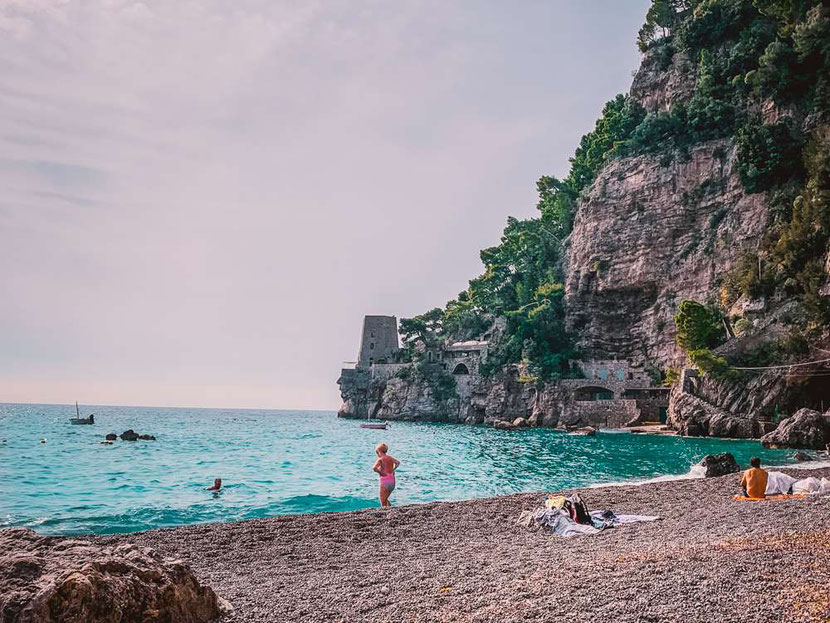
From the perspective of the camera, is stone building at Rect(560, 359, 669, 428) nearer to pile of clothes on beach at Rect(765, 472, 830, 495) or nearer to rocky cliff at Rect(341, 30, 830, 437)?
rocky cliff at Rect(341, 30, 830, 437)

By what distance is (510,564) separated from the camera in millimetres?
7961

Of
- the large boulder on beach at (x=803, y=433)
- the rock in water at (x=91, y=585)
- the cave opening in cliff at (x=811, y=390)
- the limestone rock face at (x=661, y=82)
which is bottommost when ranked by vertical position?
the large boulder on beach at (x=803, y=433)

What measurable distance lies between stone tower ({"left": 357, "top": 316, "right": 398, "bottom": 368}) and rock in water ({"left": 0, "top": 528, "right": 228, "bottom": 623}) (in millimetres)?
96514

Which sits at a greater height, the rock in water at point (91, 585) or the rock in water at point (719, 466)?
the rock in water at point (91, 585)

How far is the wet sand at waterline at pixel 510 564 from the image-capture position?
546cm

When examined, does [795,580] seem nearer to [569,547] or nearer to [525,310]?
[569,547]

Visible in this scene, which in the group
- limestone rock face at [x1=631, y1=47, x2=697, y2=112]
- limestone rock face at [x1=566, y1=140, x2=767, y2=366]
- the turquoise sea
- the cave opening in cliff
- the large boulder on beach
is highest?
limestone rock face at [x1=631, y1=47, x2=697, y2=112]

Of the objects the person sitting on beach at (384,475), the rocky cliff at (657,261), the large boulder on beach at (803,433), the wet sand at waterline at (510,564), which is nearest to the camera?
the wet sand at waterline at (510,564)

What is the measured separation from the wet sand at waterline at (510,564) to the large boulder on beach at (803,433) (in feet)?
79.4

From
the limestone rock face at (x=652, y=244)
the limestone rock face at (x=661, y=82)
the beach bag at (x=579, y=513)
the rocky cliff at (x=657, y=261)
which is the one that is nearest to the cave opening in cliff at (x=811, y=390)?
the rocky cliff at (x=657, y=261)

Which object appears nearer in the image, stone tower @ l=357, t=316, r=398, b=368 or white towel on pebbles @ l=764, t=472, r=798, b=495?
white towel on pebbles @ l=764, t=472, r=798, b=495

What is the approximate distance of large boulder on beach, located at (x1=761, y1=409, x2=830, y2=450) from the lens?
32.6 metres

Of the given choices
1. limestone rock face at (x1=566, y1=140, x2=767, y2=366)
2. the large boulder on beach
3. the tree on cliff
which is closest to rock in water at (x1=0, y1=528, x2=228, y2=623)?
the large boulder on beach

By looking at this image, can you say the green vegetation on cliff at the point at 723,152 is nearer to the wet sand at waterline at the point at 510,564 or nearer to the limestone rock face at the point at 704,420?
the limestone rock face at the point at 704,420
